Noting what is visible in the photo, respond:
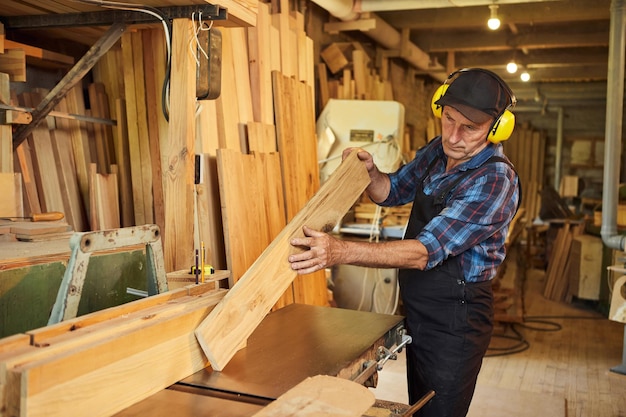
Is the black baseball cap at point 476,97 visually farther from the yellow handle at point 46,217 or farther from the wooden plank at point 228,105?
the yellow handle at point 46,217

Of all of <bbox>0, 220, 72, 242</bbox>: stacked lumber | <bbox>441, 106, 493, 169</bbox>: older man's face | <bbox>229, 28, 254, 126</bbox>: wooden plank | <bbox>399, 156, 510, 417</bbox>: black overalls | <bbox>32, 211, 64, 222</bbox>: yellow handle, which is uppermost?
<bbox>229, 28, 254, 126</bbox>: wooden plank

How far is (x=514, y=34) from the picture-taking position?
808cm

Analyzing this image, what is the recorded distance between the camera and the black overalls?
247 centimetres

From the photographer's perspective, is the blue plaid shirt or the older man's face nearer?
the blue plaid shirt

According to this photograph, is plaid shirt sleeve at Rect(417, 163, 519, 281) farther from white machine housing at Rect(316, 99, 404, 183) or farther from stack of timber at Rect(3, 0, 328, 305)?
white machine housing at Rect(316, 99, 404, 183)

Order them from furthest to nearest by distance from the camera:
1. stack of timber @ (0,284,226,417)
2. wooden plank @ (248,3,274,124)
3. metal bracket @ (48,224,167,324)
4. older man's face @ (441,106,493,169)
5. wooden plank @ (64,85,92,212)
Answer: wooden plank @ (248,3,274,124), wooden plank @ (64,85,92,212), older man's face @ (441,106,493,169), metal bracket @ (48,224,167,324), stack of timber @ (0,284,226,417)

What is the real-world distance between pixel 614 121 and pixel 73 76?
4.52 m

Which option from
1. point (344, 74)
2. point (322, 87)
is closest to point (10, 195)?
point (322, 87)

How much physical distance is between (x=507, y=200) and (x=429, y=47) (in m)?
6.53

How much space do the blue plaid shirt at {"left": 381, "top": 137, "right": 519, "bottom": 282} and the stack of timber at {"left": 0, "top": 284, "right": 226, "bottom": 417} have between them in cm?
84

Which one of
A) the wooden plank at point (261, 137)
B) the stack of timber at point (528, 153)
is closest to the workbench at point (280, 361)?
the wooden plank at point (261, 137)

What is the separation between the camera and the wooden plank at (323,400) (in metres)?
1.48

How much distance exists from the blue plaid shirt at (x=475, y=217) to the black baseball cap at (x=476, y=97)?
157 millimetres

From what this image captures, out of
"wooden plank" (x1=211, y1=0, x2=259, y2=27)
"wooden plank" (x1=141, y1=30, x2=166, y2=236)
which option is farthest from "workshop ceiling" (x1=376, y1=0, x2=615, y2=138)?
"wooden plank" (x1=211, y1=0, x2=259, y2=27)
